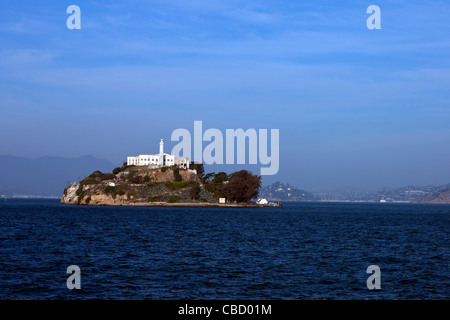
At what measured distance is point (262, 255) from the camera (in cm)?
4384

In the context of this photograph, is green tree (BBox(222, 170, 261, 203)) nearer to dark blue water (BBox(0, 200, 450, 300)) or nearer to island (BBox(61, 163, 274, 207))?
island (BBox(61, 163, 274, 207))

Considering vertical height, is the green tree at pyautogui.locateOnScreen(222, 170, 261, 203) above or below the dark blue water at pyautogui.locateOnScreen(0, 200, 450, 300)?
above

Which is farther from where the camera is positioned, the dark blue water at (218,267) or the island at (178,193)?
the island at (178,193)

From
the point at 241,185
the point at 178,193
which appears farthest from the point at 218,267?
the point at 178,193

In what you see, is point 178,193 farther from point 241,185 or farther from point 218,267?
point 218,267

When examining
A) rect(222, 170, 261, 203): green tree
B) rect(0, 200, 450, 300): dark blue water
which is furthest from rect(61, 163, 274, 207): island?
rect(0, 200, 450, 300): dark blue water

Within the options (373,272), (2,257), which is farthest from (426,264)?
(2,257)

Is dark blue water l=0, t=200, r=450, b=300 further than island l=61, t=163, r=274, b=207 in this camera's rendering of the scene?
No

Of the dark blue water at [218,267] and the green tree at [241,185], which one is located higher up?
the green tree at [241,185]

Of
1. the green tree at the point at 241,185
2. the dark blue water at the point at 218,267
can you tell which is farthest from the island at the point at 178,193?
the dark blue water at the point at 218,267

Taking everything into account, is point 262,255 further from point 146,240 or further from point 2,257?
point 2,257

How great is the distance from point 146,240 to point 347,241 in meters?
23.8

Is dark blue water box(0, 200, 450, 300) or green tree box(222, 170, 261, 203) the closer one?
dark blue water box(0, 200, 450, 300)

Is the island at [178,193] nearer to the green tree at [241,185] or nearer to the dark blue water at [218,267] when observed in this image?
the green tree at [241,185]
